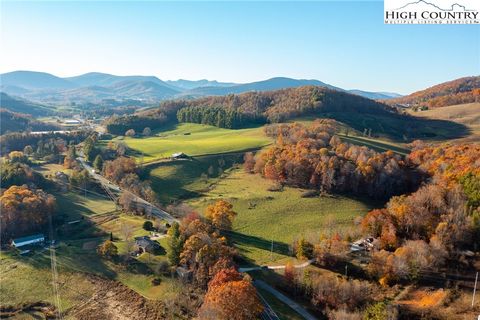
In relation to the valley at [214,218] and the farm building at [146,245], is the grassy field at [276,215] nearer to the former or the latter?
the valley at [214,218]

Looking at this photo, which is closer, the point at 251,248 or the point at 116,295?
the point at 116,295

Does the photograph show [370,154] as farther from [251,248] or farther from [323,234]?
[251,248]

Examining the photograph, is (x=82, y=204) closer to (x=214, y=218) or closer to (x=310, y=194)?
(x=214, y=218)

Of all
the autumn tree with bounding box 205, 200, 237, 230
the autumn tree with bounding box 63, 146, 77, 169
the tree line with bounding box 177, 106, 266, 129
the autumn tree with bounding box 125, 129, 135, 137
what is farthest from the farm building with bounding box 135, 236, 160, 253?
the tree line with bounding box 177, 106, 266, 129

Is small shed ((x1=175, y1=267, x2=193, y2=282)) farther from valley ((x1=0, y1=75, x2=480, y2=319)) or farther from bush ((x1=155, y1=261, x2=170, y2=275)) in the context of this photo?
bush ((x1=155, y1=261, x2=170, y2=275))

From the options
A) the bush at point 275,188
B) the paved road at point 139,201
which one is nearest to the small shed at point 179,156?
the paved road at point 139,201

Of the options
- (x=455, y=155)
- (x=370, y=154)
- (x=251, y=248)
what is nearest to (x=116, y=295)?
(x=251, y=248)
